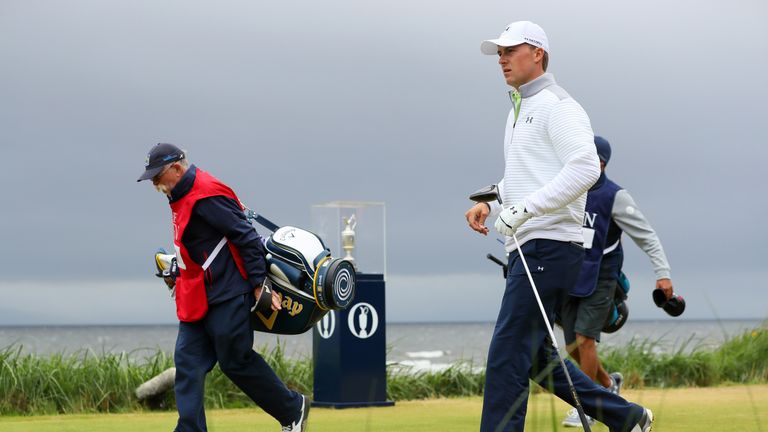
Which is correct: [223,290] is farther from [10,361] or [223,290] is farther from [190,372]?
[10,361]

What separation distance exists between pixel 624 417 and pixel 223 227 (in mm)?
2185

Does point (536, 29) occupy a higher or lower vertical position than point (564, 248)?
higher

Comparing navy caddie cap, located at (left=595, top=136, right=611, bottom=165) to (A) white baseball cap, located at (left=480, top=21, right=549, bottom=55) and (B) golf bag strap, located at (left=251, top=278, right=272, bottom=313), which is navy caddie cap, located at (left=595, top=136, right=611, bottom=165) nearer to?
(A) white baseball cap, located at (left=480, top=21, right=549, bottom=55)

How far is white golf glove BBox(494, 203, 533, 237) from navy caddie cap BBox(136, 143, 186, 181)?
181cm

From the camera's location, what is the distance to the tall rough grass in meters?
9.73

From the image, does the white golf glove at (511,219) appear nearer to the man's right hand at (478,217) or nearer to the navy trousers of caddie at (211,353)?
the man's right hand at (478,217)

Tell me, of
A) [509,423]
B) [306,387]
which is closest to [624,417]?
[509,423]

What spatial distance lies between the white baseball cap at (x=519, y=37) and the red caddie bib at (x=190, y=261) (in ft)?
5.21

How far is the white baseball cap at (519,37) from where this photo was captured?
208 inches

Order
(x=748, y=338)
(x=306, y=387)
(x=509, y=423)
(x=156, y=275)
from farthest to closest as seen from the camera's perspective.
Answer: (x=748, y=338) < (x=306, y=387) < (x=156, y=275) < (x=509, y=423)

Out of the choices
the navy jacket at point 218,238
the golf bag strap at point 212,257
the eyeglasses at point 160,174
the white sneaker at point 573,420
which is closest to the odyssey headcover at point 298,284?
the navy jacket at point 218,238

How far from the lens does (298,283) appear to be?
6.12m

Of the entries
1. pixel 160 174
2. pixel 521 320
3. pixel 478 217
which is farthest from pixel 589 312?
pixel 160 174

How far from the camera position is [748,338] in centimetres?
1384
